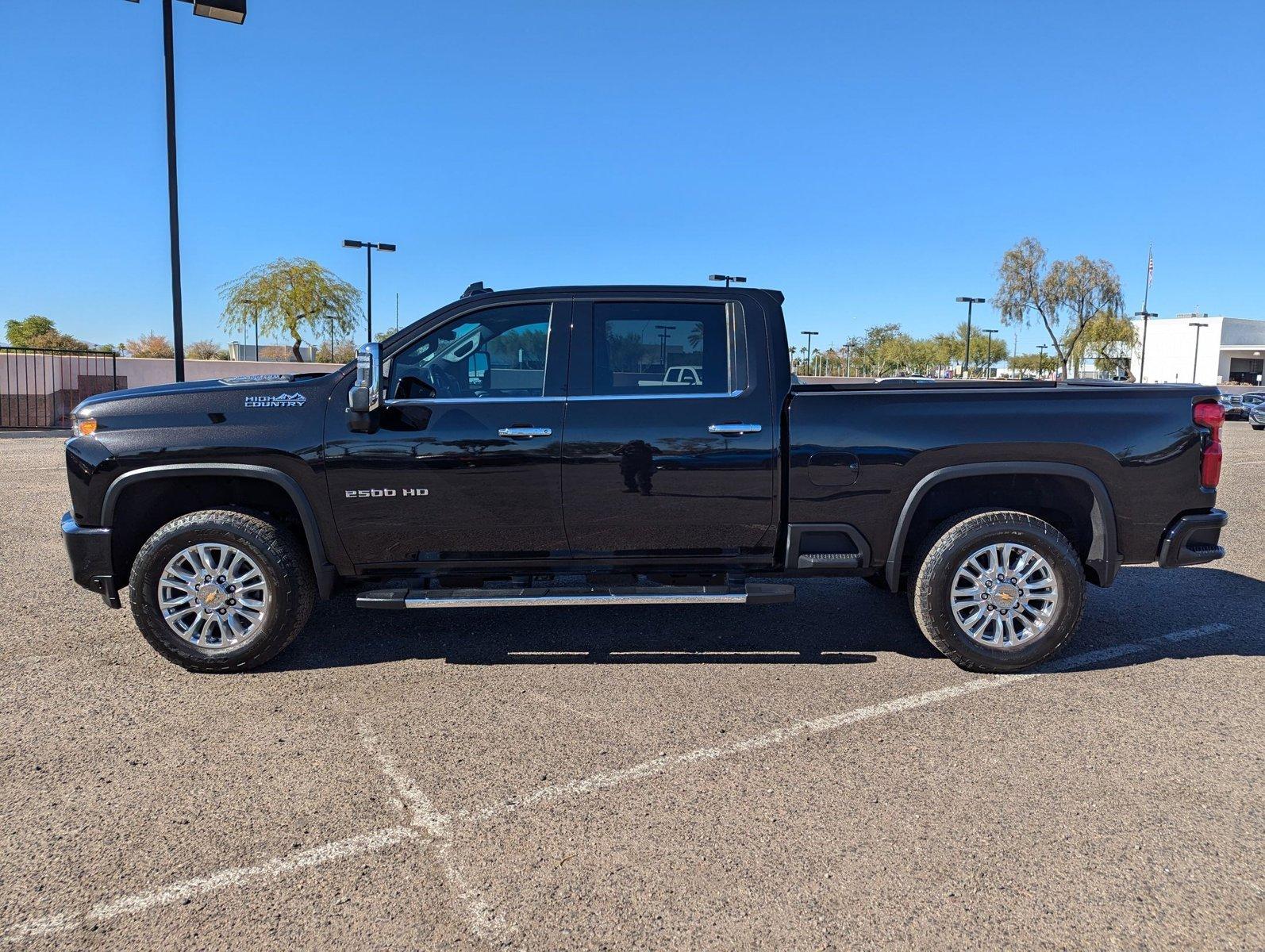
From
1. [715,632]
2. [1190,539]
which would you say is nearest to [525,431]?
[715,632]

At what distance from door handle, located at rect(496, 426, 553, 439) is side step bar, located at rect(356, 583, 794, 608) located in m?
0.82

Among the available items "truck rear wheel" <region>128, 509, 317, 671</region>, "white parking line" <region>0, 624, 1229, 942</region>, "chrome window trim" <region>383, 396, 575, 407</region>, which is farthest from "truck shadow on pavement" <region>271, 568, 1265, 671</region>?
"chrome window trim" <region>383, 396, 575, 407</region>

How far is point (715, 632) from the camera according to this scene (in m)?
5.20

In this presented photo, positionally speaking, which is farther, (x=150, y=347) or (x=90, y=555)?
(x=150, y=347)

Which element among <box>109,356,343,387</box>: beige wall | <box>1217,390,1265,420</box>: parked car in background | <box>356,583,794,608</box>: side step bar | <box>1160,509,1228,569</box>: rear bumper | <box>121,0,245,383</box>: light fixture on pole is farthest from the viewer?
<box>1217,390,1265,420</box>: parked car in background

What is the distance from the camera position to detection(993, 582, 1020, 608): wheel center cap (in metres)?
4.52

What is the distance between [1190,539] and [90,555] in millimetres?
5874

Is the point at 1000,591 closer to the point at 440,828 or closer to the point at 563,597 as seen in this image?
the point at 563,597

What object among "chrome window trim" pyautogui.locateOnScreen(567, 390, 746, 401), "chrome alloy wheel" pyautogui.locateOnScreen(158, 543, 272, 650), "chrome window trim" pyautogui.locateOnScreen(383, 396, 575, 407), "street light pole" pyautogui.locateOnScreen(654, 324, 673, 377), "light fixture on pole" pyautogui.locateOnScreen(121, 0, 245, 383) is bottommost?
"chrome alloy wheel" pyautogui.locateOnScreen(158, 543, 272, 650)

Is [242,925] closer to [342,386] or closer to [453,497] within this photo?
[453,497]

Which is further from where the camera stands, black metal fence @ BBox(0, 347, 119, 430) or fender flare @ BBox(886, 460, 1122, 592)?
black metal fence @ BBox(0, 347, 119, 430)

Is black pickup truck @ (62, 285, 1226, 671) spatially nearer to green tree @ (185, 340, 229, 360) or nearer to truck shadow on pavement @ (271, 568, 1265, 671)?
truck shadow on pavement @ (271, 568, 1265, 671)

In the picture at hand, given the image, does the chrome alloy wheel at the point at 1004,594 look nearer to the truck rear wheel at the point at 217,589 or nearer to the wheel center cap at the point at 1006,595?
the wheel center cap at the point at 1006,595

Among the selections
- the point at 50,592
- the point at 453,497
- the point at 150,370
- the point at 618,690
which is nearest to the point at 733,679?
the point at 618,690
